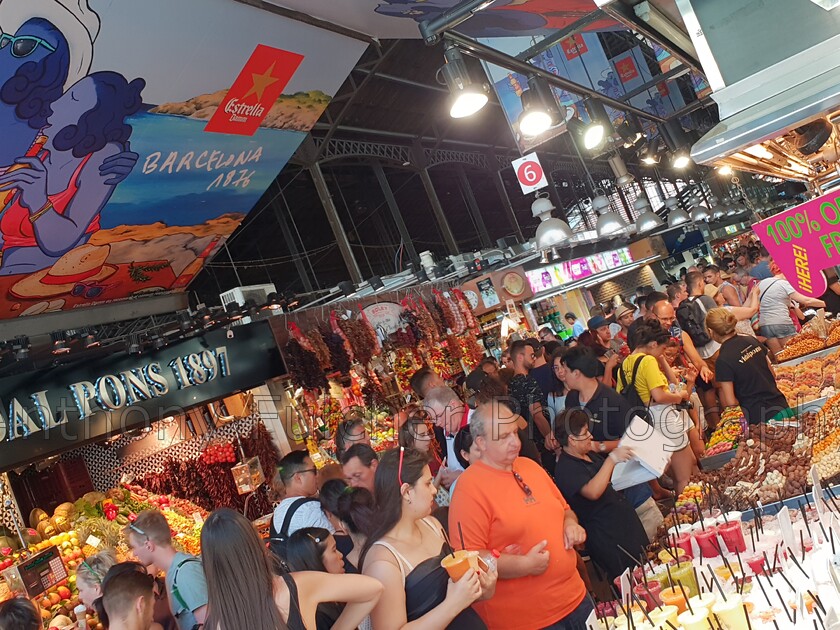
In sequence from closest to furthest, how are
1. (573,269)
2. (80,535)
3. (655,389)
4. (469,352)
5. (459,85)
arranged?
(459,85) → (655,389) → (80,535) → (469,352) → (573,269)

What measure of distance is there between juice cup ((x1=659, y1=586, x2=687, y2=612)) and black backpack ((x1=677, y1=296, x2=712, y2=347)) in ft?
18.1

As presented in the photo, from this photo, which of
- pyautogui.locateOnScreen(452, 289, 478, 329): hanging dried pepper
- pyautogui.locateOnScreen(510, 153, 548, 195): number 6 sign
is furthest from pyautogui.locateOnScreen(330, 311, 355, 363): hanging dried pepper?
pyautogui.locateOnScreen(510, 153, 548, 195): number 6 sign

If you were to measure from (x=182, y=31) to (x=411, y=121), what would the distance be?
33.6 feet

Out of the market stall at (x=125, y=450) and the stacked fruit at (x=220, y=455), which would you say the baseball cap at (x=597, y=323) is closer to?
the market stall at (x=125, y=450)

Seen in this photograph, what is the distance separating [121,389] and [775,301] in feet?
22.2

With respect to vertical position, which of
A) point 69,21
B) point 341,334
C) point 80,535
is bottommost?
point 80,535

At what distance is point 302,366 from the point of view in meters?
8.16

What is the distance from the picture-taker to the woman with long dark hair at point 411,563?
9.04 feet

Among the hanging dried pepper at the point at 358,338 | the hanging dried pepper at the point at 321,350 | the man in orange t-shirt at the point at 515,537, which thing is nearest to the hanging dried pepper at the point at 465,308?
the hanging dried pepper at the point at 358,338

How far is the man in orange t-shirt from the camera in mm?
3309

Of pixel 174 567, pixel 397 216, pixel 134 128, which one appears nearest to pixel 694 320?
pixel 134 128

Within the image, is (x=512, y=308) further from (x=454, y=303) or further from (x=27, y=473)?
(x=27, y=473)

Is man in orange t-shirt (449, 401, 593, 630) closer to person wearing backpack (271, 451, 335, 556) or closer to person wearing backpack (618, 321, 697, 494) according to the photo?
person wearing backpack (271, 451, 335, 556)

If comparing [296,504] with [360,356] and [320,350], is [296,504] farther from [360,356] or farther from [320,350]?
[360,356]
